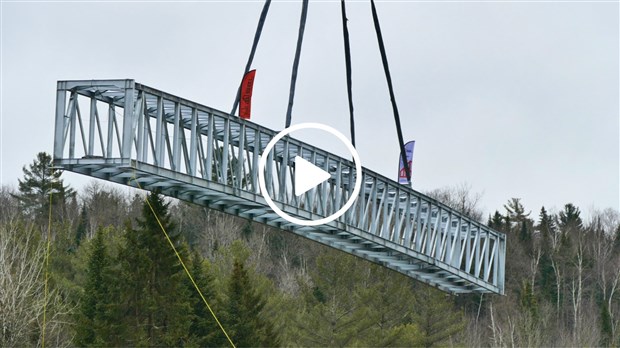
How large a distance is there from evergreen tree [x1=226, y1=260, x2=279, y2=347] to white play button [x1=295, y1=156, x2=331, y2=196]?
1019 inches

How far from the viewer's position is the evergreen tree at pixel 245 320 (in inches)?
2916

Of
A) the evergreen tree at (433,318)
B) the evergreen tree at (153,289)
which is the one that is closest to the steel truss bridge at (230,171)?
the evergreen tree at (153,289)

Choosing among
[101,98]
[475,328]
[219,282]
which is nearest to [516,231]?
[475,328]

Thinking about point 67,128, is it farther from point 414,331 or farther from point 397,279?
point 397,279

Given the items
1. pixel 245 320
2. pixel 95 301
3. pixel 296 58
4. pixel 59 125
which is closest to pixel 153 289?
pixel 95 301

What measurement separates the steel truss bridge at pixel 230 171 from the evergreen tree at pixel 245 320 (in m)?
16.1

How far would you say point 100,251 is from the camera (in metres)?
78.8

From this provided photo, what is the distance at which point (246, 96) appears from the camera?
1736 inches

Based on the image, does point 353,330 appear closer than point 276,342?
No

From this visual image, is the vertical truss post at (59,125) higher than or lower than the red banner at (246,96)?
lower

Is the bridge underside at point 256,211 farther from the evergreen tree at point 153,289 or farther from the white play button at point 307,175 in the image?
the evergreen tree at point 153,289

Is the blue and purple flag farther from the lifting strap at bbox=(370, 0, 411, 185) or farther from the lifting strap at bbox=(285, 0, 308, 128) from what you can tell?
the lifting strap at bbox=(285, 0, 308, 128)

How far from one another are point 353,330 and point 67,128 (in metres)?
46.0

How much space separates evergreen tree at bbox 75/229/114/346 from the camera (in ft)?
239
